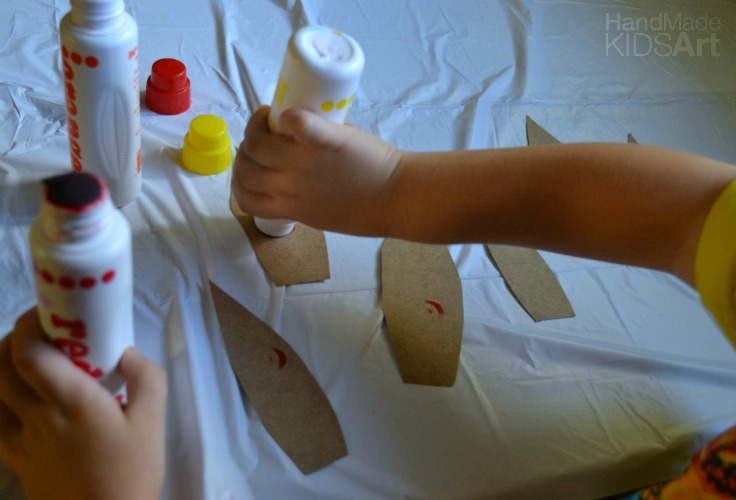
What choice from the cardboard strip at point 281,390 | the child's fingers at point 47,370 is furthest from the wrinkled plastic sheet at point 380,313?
the child's fingers at point 47,370

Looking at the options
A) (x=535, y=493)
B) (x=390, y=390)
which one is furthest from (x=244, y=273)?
(x=535, y=493)

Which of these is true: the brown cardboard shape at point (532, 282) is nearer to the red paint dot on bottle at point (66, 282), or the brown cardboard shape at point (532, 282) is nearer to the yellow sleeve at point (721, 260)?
the yellow sleeve at point (721, 260)

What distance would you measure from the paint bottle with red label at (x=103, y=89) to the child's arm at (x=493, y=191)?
0.36 ft

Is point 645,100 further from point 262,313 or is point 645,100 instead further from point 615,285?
point 262,313

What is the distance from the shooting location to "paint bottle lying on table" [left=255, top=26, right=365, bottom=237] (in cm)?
51

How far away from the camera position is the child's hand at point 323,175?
0.57 metres

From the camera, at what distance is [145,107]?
77 cm

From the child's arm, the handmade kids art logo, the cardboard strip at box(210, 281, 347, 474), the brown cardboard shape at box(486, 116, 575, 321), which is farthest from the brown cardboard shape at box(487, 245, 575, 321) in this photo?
the handmade kids art logo

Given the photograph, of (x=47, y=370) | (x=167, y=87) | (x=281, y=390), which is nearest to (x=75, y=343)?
(x=47, y=370)

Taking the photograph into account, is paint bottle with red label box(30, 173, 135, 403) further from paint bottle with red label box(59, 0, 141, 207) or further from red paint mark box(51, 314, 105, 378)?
paint bottle with red label box(59, 0, 141, 207)

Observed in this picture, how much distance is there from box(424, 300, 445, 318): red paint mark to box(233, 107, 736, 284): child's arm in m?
0.10

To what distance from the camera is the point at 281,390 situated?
1.89ft

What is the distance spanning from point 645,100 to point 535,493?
2.17 ft

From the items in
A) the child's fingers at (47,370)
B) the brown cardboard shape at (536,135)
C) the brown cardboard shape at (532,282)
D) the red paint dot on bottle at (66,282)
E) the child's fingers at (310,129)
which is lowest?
the brown cardboard shape at (532,282)
